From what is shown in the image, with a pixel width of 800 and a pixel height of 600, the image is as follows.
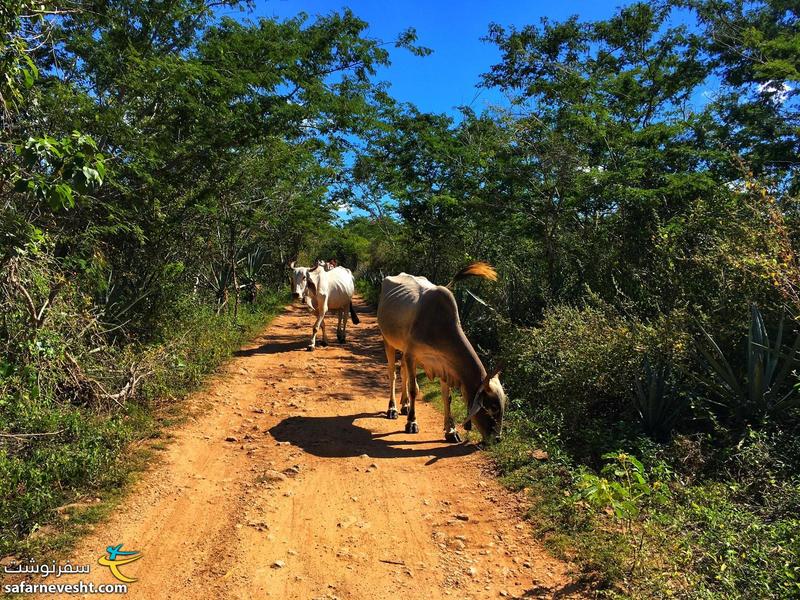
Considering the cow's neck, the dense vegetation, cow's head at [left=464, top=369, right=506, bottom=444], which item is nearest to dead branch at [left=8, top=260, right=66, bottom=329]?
the dense vegetation

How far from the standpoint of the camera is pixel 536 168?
1009cm

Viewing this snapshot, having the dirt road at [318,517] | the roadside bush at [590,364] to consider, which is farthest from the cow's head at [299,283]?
the roadside bush at [590,364]

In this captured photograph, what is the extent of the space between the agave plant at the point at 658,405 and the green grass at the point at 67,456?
527 cm

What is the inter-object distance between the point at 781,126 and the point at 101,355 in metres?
11.6

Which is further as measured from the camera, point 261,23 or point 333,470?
point 261,23

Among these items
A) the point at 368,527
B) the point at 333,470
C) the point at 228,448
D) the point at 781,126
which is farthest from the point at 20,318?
the point at 781,126

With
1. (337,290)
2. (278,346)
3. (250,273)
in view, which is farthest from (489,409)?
(250,273)

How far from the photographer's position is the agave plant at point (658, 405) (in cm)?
545

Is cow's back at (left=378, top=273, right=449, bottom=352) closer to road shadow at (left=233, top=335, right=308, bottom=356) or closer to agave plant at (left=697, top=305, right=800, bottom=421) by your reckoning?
agave plant at (left=697, top=305, right=800, bottom=421)

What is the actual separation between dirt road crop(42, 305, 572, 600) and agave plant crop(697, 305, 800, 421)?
2.68 m

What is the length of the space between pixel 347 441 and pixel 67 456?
2.85 m

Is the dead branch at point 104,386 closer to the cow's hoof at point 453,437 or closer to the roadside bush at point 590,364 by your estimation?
the cow's hoof at point 453,437

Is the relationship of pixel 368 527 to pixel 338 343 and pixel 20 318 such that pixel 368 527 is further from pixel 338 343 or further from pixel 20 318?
pixel 338 343

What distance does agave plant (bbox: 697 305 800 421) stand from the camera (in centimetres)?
500
